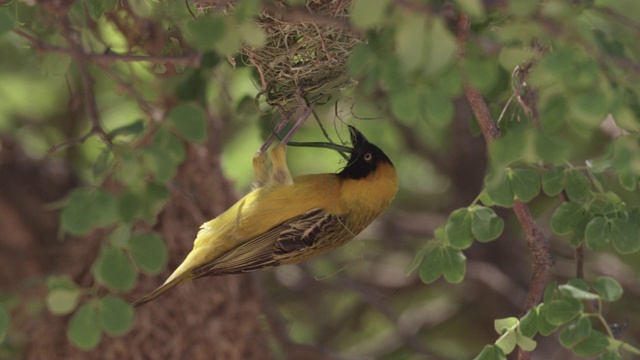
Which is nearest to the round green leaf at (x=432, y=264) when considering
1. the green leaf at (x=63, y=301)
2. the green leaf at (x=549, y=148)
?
the green leaf at (x=549, y=148)

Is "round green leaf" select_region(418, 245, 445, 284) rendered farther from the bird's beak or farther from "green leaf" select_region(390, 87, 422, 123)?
"green leaf" select_region(390, 87, 422, 123)

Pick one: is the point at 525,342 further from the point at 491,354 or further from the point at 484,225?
the point at 484,225

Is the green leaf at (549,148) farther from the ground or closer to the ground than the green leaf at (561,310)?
farther from the ground

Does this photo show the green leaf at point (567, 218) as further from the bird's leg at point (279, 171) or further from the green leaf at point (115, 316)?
the green leaf at point (115, 316)

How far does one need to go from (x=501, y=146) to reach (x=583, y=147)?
2695mm

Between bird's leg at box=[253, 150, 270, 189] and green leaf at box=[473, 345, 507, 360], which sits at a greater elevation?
bird's leg at box=[253, 150, 270, 189]

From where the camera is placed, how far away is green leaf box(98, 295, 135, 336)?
2.67m

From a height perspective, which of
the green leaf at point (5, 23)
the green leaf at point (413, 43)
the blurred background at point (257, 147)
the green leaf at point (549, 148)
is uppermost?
the green leaf at point (413, 43)

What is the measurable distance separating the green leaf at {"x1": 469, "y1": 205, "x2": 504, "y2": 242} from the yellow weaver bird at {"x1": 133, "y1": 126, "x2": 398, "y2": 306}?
19 centimetres

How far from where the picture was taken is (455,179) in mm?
4676

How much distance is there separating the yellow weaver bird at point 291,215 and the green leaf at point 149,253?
229 mm

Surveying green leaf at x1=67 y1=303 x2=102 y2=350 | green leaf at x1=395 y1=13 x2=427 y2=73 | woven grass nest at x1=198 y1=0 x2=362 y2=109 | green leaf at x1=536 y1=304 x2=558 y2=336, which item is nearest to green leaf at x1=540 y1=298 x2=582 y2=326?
green leaf at x1=536 y1=304 x2=558 y2=336

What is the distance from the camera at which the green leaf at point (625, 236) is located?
218 centimetres

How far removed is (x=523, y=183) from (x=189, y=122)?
2.77ft
